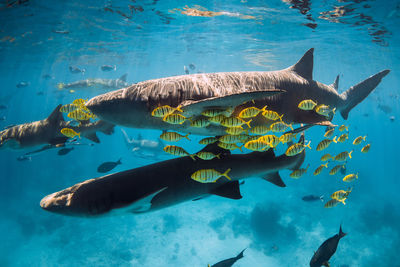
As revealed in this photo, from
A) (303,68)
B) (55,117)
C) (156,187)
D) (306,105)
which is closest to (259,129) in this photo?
(306,105)

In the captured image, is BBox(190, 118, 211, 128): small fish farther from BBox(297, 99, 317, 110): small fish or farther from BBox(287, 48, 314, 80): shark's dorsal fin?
BBox(287, 48, 314, 80): shark's dorsal fin

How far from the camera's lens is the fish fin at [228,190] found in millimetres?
3521

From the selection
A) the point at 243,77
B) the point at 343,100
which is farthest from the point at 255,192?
the point at 243,77

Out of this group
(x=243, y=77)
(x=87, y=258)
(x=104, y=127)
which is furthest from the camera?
(x=87, y=258)

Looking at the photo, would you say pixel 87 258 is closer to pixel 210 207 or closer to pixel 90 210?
pixel 210 207

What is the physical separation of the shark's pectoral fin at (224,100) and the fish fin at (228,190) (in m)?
1.50

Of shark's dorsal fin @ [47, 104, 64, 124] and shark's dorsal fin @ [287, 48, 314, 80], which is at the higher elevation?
shark's dorsal fin @ [287, 48, 314, 80]

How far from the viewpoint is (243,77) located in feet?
12.1

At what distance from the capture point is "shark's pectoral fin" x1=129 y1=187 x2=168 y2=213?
9.27 feet

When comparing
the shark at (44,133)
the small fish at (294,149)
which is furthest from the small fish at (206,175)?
the shark at (44,133)

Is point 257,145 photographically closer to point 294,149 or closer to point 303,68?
point 294,149

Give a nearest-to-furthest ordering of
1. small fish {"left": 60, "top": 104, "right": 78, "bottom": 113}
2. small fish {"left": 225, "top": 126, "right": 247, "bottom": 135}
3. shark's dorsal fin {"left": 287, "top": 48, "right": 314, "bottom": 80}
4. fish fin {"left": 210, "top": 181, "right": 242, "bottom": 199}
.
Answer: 1. small fish {"left": 225, "top": 126, "right": 247, "bottom": 135}
2. fish fin {"left": 210, "top": 181, "right": 242, "bottom": 199}
3. shark's dorsal fin {"left": 287, "top": 48, "right": 314, "bottom": 80}
4. small fish {"left": 60, "top": 104, "right": 78, "bottom": 113}

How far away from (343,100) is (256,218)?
49.5ft

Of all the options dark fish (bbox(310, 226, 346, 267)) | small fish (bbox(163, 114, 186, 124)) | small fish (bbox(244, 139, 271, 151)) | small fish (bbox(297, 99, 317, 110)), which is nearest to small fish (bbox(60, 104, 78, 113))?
small fish (bbox(163, 114, 186, 124))
